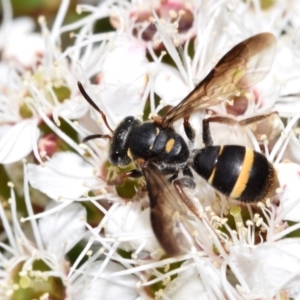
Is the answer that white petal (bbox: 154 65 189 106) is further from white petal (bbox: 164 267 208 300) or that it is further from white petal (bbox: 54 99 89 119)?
white petal (bbox: 164 267 208 300)

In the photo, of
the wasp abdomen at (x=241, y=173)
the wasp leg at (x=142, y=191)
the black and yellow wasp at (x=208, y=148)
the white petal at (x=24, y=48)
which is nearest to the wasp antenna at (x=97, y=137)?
the black and yellow wasp at (x=208, y=148)

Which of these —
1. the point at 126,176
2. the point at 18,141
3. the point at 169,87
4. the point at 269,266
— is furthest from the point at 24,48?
the point at 269,266

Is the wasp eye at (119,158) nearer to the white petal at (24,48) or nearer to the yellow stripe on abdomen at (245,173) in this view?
the yellow stripe on abdomen at (245,173)

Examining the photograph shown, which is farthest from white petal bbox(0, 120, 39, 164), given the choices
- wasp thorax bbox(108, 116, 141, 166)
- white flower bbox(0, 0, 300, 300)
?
wasp thorax bbox(108, 116, 141, 166)

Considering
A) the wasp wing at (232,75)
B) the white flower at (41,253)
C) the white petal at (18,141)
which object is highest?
the wasp wing at (232,75)

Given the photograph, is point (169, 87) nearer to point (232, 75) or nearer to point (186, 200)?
point (232, 75)
